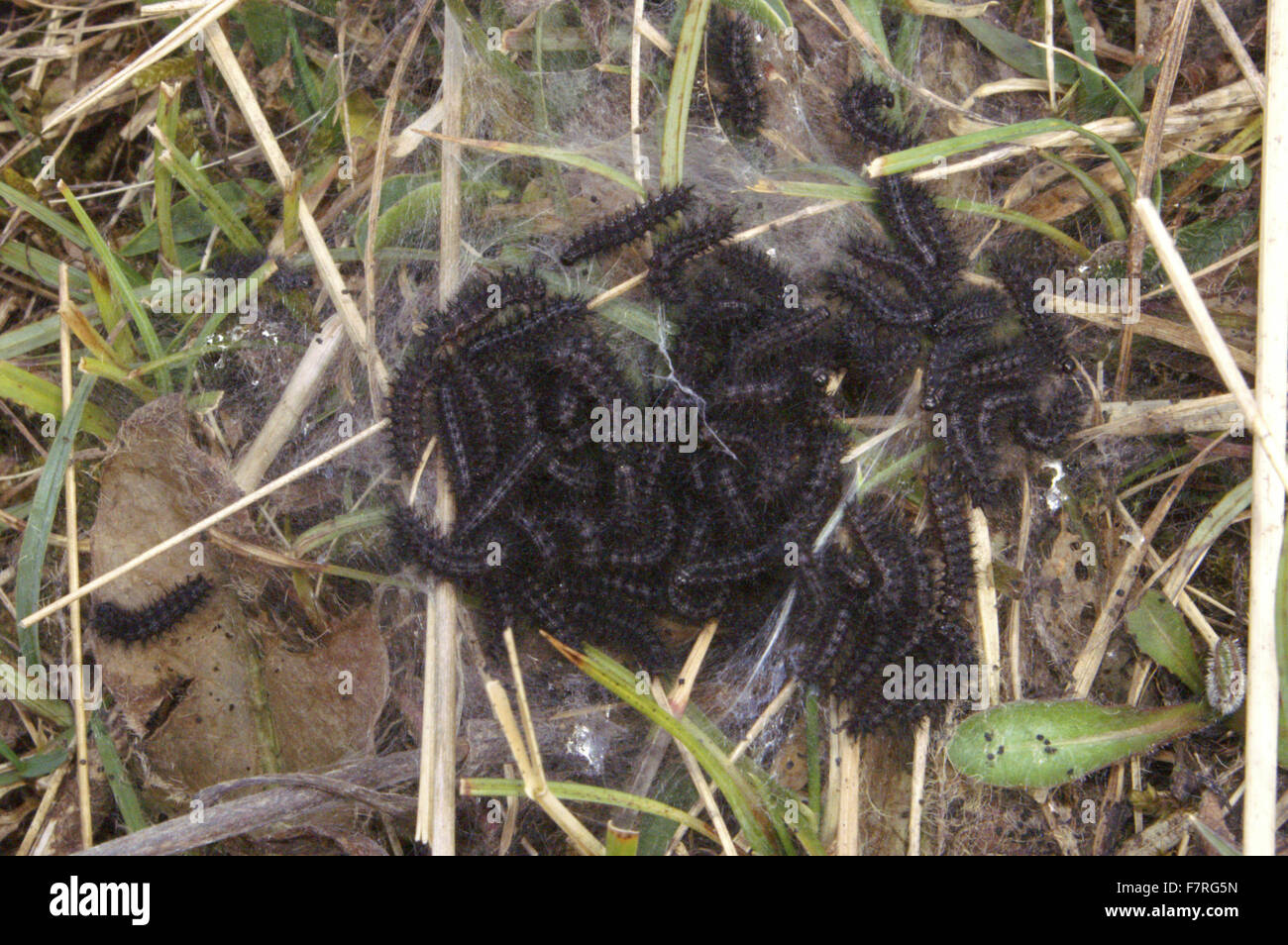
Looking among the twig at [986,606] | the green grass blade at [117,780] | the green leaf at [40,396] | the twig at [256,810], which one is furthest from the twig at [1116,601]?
the green leaf at [40,396]

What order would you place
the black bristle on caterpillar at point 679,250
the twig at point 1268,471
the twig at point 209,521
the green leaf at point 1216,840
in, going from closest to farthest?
the twig at point 1268,471
the green leaf at point 1216,840
the twig at point 209,521
the black bristle on caterpillar at point 679,250

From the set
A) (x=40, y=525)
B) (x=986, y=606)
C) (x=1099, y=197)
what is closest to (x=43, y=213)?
(x=40, y=525)

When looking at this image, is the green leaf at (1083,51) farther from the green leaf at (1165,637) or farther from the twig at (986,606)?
the green leaf at (1165,637)

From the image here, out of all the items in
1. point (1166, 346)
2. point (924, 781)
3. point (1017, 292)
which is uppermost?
point (1017, 292)

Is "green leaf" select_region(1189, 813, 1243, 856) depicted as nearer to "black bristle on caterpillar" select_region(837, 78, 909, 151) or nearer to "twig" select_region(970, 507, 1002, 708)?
"twig" select_region(970, 507, 1002, 708)
